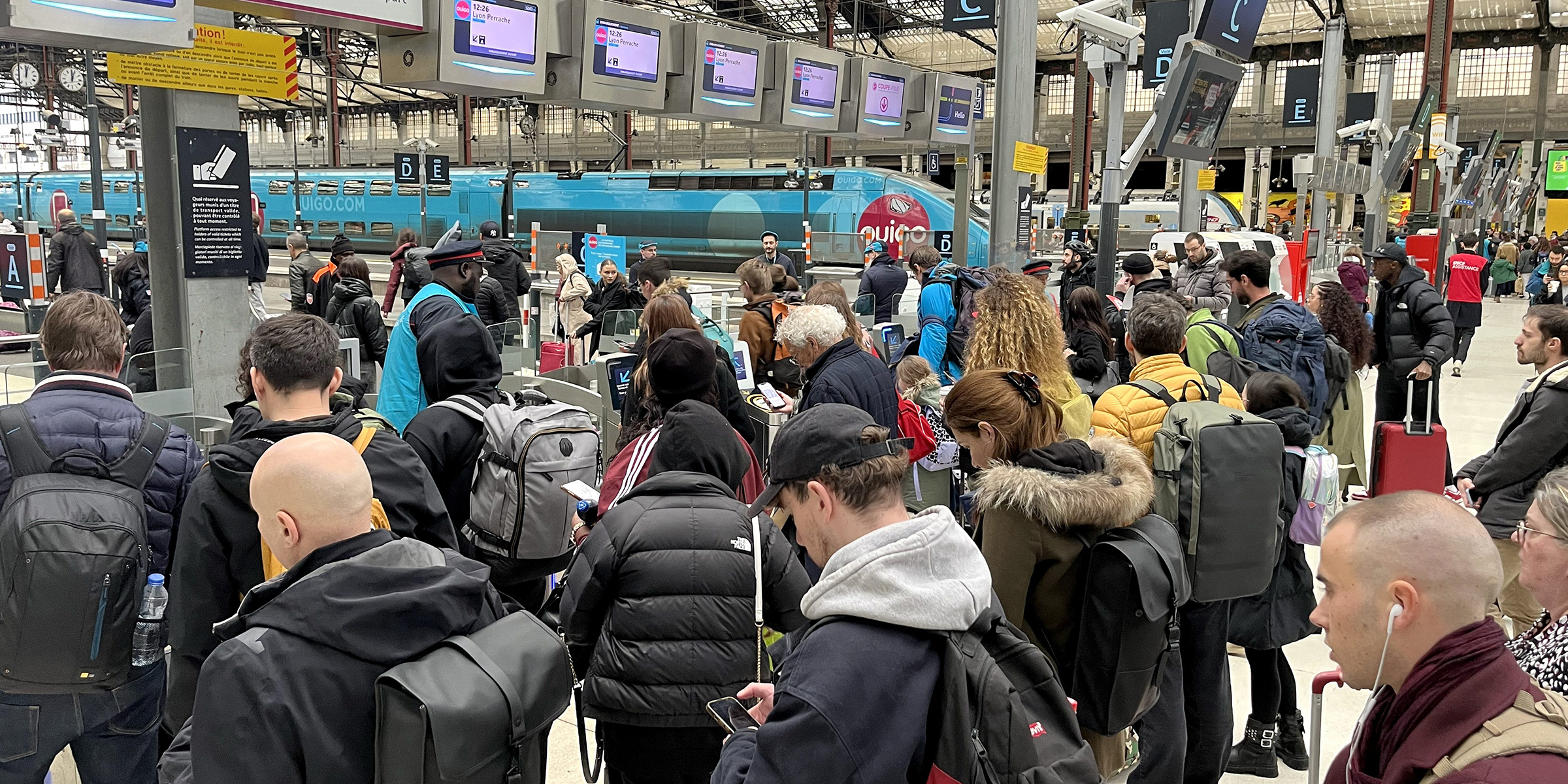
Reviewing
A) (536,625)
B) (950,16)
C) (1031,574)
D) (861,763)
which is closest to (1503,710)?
(861,763)

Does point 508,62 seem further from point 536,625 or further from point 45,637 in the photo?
point 536,625

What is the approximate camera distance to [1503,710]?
1549 millimetres

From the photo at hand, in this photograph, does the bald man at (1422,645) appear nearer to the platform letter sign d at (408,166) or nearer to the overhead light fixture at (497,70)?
the overhead light fixture at (497,70)

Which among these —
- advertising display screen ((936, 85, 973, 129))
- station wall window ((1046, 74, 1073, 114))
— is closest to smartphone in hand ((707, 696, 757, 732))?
advertising display screen ((936, 85, 973, 129))

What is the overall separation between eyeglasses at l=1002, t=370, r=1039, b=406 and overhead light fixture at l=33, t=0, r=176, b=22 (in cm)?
507

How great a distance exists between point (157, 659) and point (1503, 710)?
117 inches

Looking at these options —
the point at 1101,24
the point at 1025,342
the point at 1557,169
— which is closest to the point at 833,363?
the point at 1025,342

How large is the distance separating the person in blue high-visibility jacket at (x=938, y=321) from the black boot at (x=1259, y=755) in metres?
2.37

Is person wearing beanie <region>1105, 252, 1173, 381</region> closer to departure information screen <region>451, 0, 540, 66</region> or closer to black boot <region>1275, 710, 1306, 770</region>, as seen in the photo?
black boot <region>1275, 710, 1306, 770</region>

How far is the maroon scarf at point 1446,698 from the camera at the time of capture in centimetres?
156

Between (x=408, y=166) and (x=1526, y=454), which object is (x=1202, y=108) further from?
(x=408, y=166)

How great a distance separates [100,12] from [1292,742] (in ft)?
21.5

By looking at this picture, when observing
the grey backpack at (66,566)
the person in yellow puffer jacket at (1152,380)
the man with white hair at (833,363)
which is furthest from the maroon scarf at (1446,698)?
the man with white hair at (833,363)

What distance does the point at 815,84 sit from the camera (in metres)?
14.1
